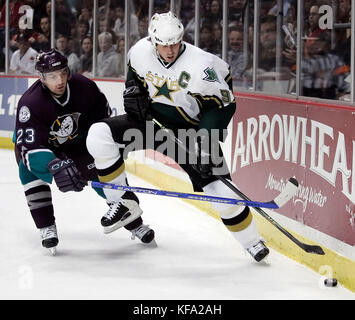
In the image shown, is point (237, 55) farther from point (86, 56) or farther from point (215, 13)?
point (86, 56)

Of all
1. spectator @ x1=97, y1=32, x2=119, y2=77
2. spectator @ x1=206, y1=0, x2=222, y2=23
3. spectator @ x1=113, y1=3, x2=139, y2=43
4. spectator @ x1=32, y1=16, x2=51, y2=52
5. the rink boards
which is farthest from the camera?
spectator @ x1=32, y1=16, x2=51, y2=52

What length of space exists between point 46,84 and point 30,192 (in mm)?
546

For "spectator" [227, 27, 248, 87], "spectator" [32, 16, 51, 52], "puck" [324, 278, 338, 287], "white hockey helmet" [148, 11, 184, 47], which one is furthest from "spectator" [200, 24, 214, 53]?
"spectator" [32, 16, 51, 52]

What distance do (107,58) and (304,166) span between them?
401 cm

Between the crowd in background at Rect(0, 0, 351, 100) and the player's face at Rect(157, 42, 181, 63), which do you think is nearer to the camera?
the player's face at Rect(157, 42, 181, 63)

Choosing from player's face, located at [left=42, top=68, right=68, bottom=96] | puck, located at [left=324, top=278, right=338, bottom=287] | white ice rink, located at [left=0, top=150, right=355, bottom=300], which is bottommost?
white ice rink, located at [left=0, top=150, right=355, bottom=300]

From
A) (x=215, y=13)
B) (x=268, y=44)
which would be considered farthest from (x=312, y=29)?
(x=215, y=13)

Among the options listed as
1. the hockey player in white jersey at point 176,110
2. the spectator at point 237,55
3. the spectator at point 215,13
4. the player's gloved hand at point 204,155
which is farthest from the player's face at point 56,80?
the spectator at point 215,13

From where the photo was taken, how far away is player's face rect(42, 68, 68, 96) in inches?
154

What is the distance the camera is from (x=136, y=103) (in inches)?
151

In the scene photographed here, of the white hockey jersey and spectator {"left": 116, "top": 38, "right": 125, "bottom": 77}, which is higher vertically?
spectator {"left": 116, "top": 38, "right": 125, "bottom": 77}

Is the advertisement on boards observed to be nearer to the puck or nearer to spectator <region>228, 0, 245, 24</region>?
the puck

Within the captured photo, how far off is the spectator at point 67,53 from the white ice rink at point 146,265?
305cm
